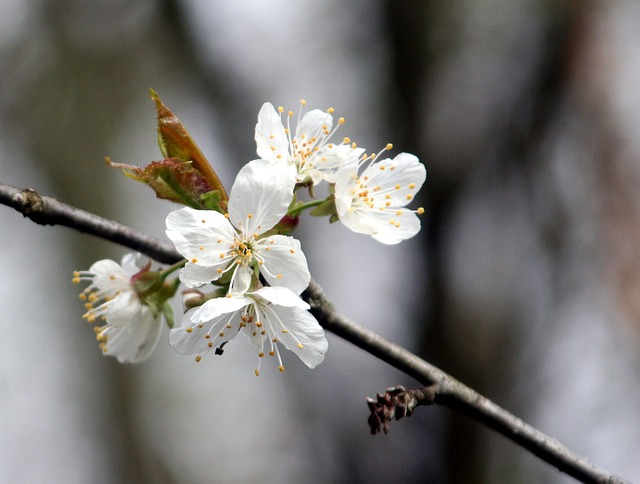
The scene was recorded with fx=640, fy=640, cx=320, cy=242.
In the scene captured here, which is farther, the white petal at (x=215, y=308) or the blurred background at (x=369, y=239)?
the blurred background at (x=369, y=239)

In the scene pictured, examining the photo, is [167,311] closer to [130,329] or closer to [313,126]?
[130,329]

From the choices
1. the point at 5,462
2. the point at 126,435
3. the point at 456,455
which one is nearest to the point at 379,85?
the point at 456,455

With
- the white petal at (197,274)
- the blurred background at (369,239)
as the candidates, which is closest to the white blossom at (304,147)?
the white petal at (197,274)

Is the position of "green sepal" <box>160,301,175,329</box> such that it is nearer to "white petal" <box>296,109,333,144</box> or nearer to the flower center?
the flower center

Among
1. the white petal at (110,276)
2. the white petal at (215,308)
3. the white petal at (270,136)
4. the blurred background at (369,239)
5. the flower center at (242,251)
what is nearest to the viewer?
the white petal at (215,308)

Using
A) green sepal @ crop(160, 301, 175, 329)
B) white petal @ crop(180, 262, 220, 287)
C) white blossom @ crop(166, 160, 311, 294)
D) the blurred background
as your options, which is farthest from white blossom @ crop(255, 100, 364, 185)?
the blurred background

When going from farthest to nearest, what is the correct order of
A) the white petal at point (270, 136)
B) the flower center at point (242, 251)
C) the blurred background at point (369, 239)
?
the blurred background at point (369, 239) < the white petal at point (270, 136) < the flower center at point (242, 251)

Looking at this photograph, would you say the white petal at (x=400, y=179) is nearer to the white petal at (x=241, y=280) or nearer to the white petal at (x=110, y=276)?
the white petal at (x=241, y=280)

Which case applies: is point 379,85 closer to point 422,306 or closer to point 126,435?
point 422,306
